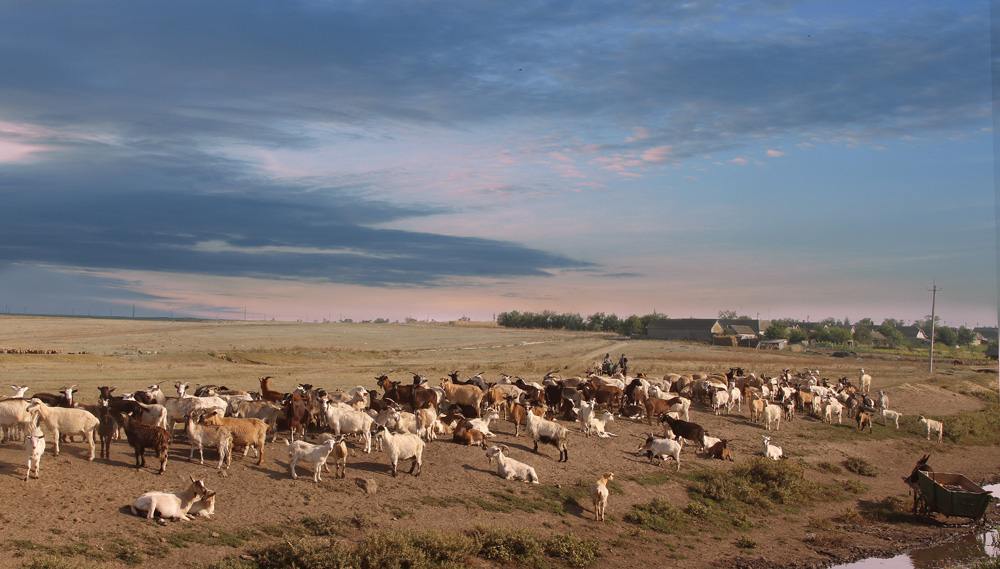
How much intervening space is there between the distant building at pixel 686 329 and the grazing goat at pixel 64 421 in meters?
98.5

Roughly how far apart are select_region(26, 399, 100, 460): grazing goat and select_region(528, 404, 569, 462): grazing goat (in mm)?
11042

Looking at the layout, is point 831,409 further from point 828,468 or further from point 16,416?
point 16,416

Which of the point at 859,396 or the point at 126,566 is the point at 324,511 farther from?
the point at 859,396

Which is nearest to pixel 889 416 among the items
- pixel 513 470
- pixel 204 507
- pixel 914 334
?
pixel 513 470

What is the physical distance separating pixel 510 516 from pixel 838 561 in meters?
8.15

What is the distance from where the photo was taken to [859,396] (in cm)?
3581

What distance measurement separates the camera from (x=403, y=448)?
1609 cm

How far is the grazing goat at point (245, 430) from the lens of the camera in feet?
49.8

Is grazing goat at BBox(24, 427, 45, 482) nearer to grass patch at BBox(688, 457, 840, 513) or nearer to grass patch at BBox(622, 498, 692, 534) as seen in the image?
grass patch at BBox(622, 498, 692, 534)

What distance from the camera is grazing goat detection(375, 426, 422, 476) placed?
1589 centimetres

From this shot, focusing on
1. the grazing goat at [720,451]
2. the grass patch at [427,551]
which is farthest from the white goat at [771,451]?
the grass patch at [427,551]

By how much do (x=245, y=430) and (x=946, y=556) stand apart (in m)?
18.2

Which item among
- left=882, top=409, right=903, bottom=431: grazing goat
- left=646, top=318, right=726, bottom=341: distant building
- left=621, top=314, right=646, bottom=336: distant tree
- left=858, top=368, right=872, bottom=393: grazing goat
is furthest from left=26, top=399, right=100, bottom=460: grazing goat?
left=621, top=314, right=646, bottom=336: distant tree

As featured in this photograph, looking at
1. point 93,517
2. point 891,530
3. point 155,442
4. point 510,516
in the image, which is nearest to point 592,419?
point 510,516
